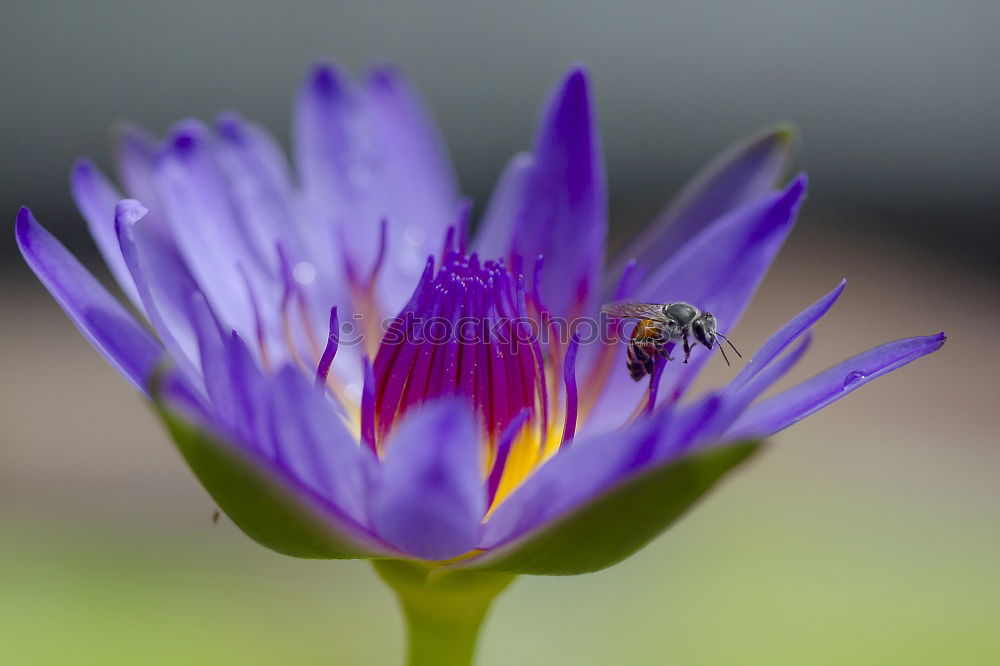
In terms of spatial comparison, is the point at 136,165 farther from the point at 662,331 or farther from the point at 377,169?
the point at 662,331

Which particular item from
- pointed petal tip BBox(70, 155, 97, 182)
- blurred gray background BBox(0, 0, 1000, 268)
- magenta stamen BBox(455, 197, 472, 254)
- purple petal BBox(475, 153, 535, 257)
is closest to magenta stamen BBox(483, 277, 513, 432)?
magenta stamen BBox(455, 197, 472, 254)

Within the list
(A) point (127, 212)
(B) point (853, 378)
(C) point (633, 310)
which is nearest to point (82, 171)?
(A) point (127, 212)

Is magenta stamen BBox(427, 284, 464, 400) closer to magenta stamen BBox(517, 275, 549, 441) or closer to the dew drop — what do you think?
magenta stamen BBox(517, 275, 549, 441)

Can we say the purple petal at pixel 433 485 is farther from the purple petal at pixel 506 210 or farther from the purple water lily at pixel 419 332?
the purple petal at pixel 506 210

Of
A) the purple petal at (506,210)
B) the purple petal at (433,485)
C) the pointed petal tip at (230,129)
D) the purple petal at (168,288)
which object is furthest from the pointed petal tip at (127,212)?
the purple petal at (506,210)

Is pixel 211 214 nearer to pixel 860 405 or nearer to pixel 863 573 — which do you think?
pixel 863 573

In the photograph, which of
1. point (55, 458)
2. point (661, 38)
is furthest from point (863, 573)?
point (661, 38)
